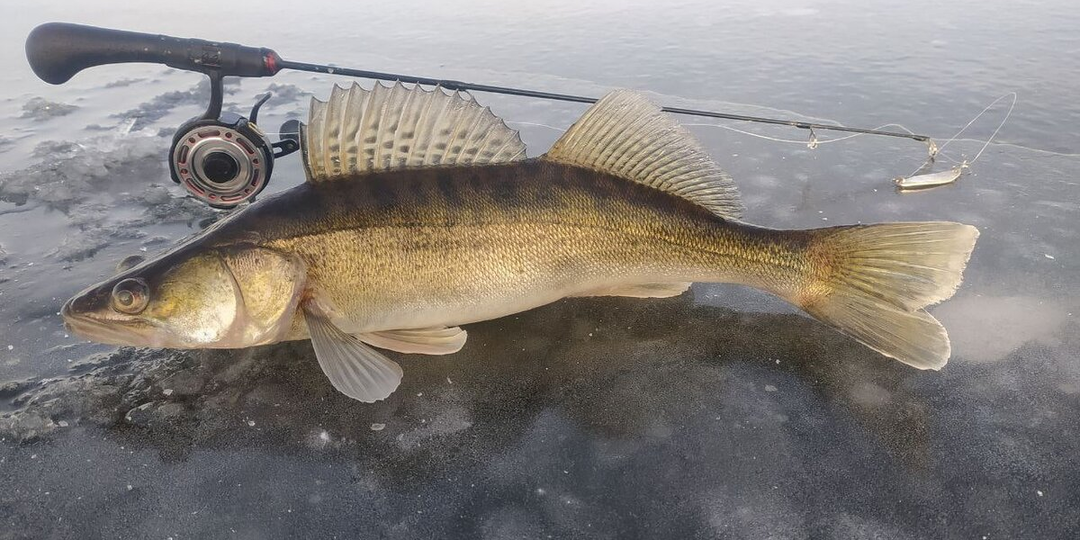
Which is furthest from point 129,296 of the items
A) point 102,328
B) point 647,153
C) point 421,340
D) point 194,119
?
point 647,153

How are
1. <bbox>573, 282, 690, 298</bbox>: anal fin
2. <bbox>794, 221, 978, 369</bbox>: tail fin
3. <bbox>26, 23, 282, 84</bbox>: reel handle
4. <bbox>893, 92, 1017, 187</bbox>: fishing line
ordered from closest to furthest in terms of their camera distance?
<bbox>794, 221, 978, 369</bbox>: tail fin
<bbox>573, 282, 690, 298</bbox>: anal fin
<bbox>26, 23, 282, 84</bbox>: reel handle
<bbox>893, 92, 1017, 187</bbox>: fishing line

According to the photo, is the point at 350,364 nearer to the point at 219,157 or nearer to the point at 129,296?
the point at 129,296

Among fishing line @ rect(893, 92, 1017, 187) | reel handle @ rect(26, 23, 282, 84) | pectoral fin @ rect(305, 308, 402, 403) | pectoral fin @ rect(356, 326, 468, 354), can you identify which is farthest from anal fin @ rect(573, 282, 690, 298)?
reel handle @ rect(26, 23, 282, 84)

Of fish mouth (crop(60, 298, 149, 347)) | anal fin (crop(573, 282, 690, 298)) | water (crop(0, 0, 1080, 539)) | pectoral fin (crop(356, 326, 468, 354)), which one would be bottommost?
water (crop(0, 0, 1080, 539))

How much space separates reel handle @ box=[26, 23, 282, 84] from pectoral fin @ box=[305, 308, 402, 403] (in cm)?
197

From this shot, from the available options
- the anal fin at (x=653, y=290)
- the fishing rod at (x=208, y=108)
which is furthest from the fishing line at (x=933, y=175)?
the fishing rod at (x=208, y=108)

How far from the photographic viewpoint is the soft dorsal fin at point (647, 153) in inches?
106

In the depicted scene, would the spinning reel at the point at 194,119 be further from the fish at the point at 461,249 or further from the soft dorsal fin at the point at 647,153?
the soft dorsal fin at the point at 647,153

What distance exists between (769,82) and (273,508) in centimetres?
735

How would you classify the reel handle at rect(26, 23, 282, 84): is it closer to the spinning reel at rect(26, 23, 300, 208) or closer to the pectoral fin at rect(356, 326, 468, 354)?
the spinning reel at rect(26, 23, 300, 208)

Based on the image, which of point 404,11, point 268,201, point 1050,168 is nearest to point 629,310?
point 268,201

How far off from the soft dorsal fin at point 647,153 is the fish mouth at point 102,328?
1.84m

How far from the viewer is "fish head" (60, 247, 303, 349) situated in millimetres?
2314

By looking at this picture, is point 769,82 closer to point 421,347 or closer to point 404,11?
point 421,347
